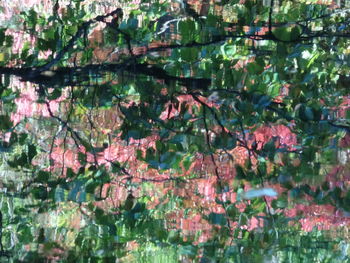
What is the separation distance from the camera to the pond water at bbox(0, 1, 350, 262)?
61.7 inches

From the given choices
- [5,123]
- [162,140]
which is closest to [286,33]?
[162,140]

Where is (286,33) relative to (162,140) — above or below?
above

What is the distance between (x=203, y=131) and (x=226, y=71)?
6.5 inches

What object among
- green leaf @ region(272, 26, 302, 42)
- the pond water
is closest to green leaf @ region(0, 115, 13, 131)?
the pond water

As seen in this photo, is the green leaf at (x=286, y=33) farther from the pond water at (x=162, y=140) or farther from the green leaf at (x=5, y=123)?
the green leaf at (x=5, y=123)

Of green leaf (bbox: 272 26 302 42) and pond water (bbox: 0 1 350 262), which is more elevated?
green leaf (bbox: 272 26 302 42)

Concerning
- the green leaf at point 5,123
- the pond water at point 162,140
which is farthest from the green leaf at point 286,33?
the green leaf at point 5,123

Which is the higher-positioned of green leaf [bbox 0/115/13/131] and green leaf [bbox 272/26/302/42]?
green leaf [bbox 272/26/302/42]

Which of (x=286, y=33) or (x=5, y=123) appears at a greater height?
(x=286, y=33)

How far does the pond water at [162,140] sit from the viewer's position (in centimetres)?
157

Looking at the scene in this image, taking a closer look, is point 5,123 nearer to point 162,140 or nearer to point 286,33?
point 162,140

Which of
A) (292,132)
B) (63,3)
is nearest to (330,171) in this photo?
(292,132)

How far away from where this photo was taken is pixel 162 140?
5.17 feet

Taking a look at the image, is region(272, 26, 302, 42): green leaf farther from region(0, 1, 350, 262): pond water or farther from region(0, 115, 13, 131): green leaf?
region(0, 115, 13, 131): green leaf
